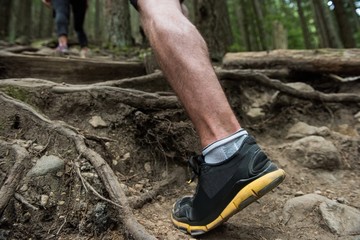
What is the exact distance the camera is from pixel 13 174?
1607 mm

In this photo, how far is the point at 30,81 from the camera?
236 cm

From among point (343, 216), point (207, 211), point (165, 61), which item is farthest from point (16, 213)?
point (343, 216)

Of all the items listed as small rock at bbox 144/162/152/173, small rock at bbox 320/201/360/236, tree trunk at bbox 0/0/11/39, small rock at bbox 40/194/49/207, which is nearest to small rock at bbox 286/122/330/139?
small rock at bbox 320/201/360/236

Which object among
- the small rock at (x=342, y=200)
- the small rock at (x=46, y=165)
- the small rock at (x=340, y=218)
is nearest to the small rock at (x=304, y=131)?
the small rock at (x=342, y=200)

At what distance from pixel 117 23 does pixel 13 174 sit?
5645 millimetres

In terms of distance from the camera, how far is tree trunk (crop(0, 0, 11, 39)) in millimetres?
A: 8188

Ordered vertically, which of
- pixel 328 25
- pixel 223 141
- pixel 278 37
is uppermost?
pixel 223 141

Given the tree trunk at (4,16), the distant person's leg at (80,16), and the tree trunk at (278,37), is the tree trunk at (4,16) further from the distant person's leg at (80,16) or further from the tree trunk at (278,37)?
the tree trunk at (278,37)

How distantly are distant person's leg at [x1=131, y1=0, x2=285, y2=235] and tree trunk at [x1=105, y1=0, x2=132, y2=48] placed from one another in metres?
5.31

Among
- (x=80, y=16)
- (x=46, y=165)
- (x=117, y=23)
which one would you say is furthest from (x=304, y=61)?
(x=117, y=23)

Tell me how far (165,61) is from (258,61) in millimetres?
2433

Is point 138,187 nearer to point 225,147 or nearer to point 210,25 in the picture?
point 225,147

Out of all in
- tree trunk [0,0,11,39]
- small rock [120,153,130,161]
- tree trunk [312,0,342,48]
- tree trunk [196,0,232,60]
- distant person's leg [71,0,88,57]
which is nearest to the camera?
small rock [120,153,130,161]

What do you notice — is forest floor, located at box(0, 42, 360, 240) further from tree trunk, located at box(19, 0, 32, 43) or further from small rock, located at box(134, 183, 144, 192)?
tree trunk, located at box(19, 0, 32, 43)
